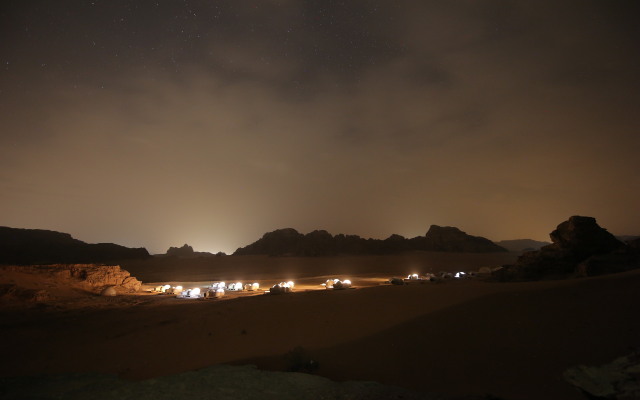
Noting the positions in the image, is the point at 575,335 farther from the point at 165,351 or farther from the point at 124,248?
the point at 124,248

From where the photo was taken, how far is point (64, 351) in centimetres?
1053

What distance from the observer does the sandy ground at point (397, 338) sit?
23.6 ft

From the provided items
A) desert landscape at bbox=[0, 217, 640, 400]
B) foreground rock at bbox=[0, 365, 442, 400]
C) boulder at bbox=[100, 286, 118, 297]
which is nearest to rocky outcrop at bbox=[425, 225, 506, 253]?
boulder at bbox=[100, 286, 118, 297]

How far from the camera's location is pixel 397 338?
30.8ft

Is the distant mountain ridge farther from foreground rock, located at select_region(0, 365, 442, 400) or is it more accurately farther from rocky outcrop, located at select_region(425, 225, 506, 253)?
foreground rock, located at select_region(0, 365, 442, 400)

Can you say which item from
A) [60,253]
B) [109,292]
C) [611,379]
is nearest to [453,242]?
[109,292]

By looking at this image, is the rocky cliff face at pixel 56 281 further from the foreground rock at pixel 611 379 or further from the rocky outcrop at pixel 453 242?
the rocky outcrop at pixel 453 242

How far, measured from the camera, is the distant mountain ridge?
81312 mm

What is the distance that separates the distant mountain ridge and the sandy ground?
62898 millimetres

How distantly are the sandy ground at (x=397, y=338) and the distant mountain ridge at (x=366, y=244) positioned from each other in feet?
206

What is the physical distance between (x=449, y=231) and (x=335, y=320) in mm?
86734

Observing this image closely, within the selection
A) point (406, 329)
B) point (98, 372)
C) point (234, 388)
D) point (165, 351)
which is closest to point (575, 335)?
point (406, 329)

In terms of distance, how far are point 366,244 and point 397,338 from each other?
76.7 meters

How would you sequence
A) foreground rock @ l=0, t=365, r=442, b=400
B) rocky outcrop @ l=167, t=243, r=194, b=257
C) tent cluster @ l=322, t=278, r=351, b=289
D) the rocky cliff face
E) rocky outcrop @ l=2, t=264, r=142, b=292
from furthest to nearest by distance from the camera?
rocky outcrop @ l=167, t=243, r=194, b=257
rocky outcrop @ l=2, t=264, r=142, b=292
tent cluster @ l=322, t=278, r=351, b=289
the rocky cliff face
foreground rock @ l=0, t=365, r=442, b=400
